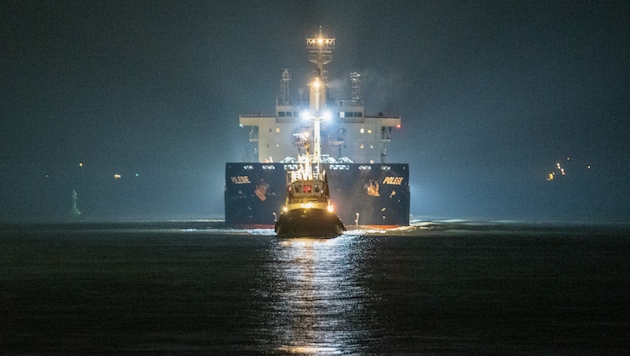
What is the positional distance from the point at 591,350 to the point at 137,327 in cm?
829

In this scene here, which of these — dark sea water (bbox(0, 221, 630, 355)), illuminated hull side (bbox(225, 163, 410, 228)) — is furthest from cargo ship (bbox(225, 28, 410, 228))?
dark sea water (bbox(0, 221, 630, 355))

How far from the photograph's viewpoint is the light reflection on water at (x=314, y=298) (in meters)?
17.8

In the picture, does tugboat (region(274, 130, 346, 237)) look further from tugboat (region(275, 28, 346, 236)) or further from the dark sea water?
the dark sea water

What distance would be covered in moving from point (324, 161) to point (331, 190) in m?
3.74

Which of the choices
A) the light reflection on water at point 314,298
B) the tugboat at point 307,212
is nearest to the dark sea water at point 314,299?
the light reflection on water at point 314,298

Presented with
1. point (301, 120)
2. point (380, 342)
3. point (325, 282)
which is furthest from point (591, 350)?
point (301, 120)

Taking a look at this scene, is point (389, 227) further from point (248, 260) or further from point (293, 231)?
point (248, 260)

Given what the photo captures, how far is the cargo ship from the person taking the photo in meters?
63.0

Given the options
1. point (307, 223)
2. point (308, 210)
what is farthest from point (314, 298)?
point (307, 223)

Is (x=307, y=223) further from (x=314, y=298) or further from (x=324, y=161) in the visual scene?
(x=314, y=298)

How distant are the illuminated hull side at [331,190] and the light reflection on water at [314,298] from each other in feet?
63.5

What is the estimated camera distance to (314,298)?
964 inches

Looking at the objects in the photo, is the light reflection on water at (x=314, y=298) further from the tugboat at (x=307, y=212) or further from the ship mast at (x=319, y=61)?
→ the ship mast at (x=319, y=61)

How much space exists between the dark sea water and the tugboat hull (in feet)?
22.6
